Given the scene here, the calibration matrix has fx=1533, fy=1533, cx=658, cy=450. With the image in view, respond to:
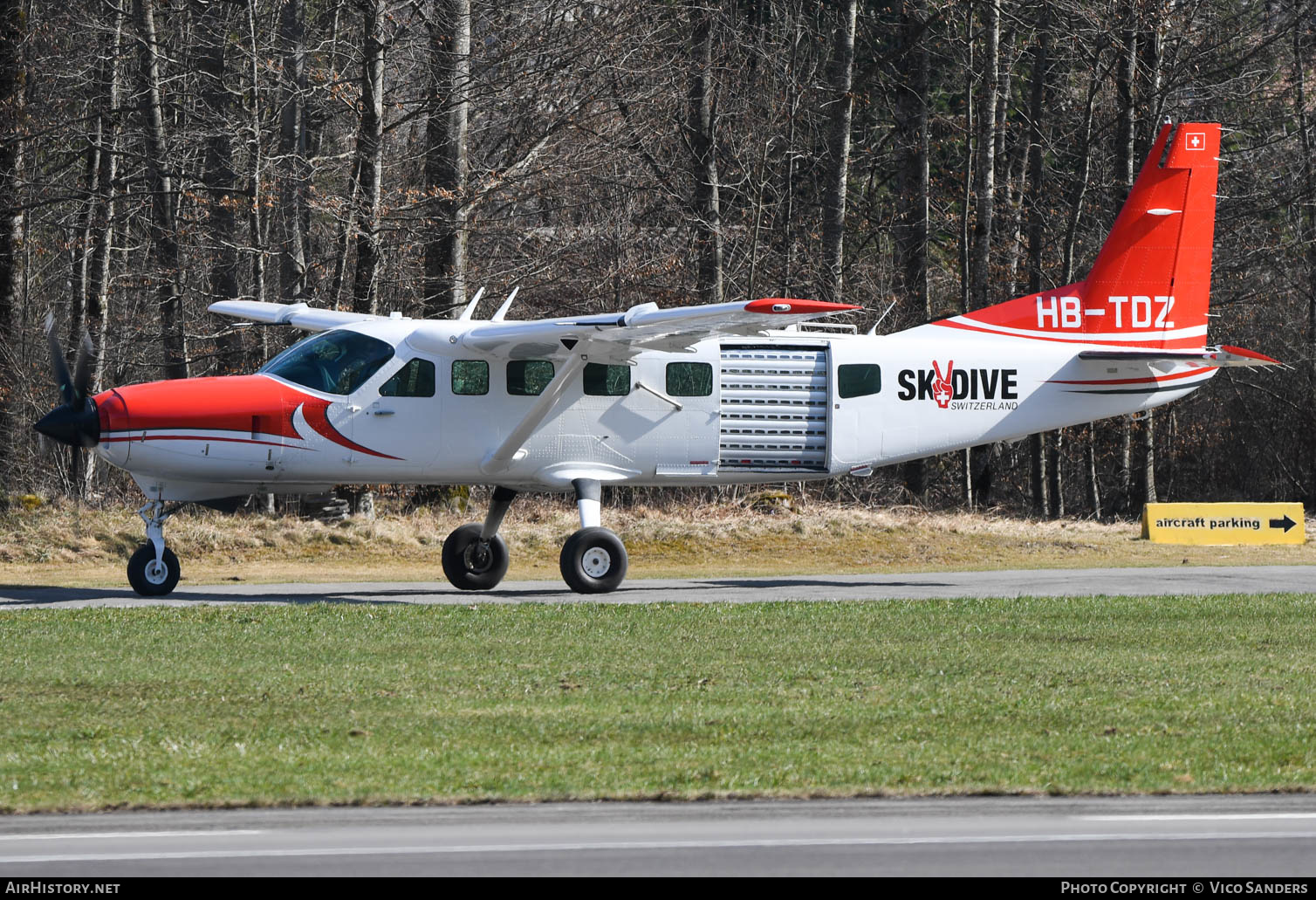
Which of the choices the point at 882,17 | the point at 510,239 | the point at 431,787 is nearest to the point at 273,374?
the point at 431,787

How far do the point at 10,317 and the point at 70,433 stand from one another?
1199 cm

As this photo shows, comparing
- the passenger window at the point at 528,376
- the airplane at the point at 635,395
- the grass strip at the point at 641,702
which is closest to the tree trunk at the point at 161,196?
the airplane at the point at 635,395

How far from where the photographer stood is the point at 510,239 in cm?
3391

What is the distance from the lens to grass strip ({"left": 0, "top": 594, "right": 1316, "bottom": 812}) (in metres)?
8.12

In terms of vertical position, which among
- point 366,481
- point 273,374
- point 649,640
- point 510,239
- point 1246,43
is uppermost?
point 1246,43

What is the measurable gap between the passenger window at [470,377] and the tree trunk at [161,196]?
31.5 ft

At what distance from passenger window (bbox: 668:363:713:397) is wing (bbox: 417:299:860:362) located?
1.68ft

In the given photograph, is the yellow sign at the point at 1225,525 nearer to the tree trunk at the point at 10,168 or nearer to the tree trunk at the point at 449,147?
the tree trunk at the point at 449,147

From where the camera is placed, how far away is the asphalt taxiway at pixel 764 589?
18.0 m

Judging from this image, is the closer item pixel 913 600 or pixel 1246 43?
pixel 913 600

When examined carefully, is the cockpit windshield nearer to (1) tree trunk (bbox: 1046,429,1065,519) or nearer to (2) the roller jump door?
(2) the roller jump door

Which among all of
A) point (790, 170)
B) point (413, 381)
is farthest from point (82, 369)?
point (790, 170)

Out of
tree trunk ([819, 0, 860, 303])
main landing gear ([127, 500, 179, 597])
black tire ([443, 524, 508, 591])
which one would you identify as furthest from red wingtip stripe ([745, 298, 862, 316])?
tree trunk ([819, 0, 860, 303])

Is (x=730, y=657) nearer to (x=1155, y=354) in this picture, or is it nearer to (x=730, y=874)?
(x=730, y=874)
